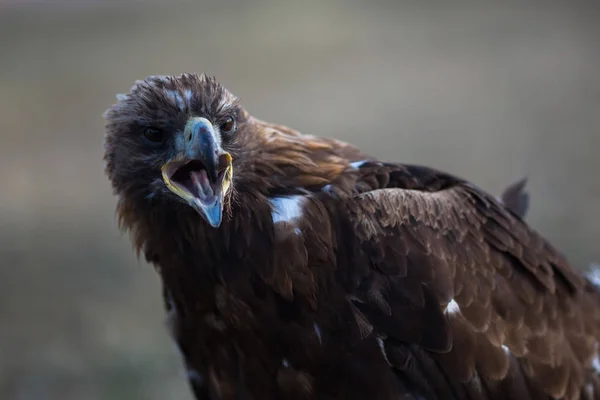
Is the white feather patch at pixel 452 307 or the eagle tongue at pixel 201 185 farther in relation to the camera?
the white feather patch at pixel 452 307

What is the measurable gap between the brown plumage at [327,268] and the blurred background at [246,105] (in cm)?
293

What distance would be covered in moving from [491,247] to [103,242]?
17.5 feet

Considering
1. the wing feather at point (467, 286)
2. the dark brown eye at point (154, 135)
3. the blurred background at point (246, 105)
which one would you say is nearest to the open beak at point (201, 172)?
the dark brown eye at point (154, 135)

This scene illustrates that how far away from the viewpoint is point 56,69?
34.7ft

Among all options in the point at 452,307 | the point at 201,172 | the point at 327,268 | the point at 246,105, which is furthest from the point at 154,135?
the point at 246,105

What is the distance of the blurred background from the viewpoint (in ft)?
22.9

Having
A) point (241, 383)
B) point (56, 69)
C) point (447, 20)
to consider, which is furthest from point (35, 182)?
point (447, 20)

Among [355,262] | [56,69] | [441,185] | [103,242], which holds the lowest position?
[103,242]

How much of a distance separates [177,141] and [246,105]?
6.90m

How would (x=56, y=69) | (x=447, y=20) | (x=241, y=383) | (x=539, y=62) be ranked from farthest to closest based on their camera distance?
(x=447, y=20), (x=539, y=62), (x=56, y=69), (x=241, y=383)

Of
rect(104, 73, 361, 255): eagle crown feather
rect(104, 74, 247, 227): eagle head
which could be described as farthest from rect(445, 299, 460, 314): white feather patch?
rect(104, 74, 247, 227): eagle head

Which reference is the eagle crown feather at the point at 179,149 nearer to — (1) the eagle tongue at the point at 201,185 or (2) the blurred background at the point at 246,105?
(1) the eagle tongue at the point at 201,185

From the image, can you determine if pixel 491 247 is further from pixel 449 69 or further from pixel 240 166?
pixel 449 69

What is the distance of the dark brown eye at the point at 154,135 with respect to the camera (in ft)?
10.2
